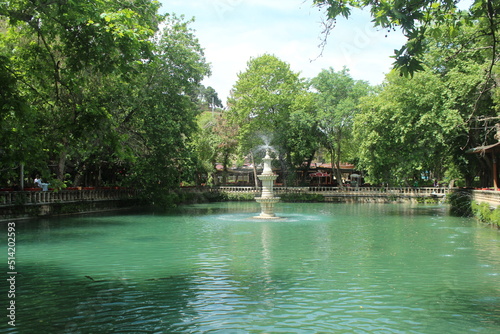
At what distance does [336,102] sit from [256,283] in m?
41.4

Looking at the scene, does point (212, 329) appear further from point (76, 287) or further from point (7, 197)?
point (7, 197)

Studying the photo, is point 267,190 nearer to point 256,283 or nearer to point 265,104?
point 256,283

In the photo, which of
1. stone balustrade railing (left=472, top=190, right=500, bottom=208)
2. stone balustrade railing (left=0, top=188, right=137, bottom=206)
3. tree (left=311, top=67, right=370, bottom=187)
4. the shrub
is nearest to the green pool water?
stone balustrade railing (left=472, top=190, right=500, bottom=208)

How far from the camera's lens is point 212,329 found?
701 centimetres

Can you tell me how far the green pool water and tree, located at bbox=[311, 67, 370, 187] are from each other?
2955cm

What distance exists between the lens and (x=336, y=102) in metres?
49.3

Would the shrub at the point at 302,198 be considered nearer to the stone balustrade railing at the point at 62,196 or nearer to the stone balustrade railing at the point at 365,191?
the stone balustrade railing at the point at 365,191

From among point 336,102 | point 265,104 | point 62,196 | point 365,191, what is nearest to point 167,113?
point 62,196

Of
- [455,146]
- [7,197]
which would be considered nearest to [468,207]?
[455,146]

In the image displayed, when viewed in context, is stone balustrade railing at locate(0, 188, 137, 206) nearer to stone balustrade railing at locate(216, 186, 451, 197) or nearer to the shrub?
stone balustrade railing at locate(216, 186, 451, 197)

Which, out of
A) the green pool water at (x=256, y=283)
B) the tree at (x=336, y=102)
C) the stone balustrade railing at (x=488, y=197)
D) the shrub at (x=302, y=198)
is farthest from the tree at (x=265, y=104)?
the green pool water at (x=256, y=283)

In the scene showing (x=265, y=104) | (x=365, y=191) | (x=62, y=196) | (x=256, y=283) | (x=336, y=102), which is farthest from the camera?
(x=336, y=102)

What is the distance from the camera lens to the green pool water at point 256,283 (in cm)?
732

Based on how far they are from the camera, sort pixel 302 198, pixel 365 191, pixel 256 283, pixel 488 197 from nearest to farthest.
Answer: pixel 256 283 → pixel 488 197 → pixel 302 198 → pixel 365 191
